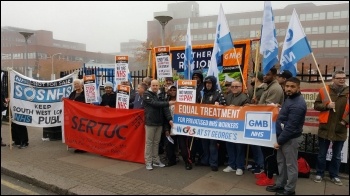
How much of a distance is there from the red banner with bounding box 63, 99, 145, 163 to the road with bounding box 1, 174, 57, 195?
1.87m

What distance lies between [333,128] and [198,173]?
8.02ft

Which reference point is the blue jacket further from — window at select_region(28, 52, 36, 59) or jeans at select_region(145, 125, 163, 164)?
window at select_region(28, 52, 36, 59)

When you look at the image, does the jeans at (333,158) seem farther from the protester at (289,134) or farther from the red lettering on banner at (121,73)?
the red lettering on banner at (121,73)

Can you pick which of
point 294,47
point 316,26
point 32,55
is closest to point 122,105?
point 294,47

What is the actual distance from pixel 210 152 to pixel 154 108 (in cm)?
139

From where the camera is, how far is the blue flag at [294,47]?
5512mm

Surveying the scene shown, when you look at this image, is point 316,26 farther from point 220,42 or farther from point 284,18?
point 220,42

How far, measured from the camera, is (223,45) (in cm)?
662

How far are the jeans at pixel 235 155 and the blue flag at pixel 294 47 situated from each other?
1717 mm

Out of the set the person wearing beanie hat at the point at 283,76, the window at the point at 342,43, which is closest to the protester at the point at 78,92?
the person wearing beanie hat at the point at 283,76

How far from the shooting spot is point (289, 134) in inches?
174

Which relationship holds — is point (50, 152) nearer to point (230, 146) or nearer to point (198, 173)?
point (198, 173)

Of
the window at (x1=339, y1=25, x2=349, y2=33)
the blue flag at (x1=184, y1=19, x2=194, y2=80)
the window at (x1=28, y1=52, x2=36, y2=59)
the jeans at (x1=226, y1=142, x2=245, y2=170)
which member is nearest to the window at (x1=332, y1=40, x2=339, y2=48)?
the window at (x1=339, y1=25, x2=349, y2=33)

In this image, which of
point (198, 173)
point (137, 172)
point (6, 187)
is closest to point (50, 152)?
point (6, 187)
